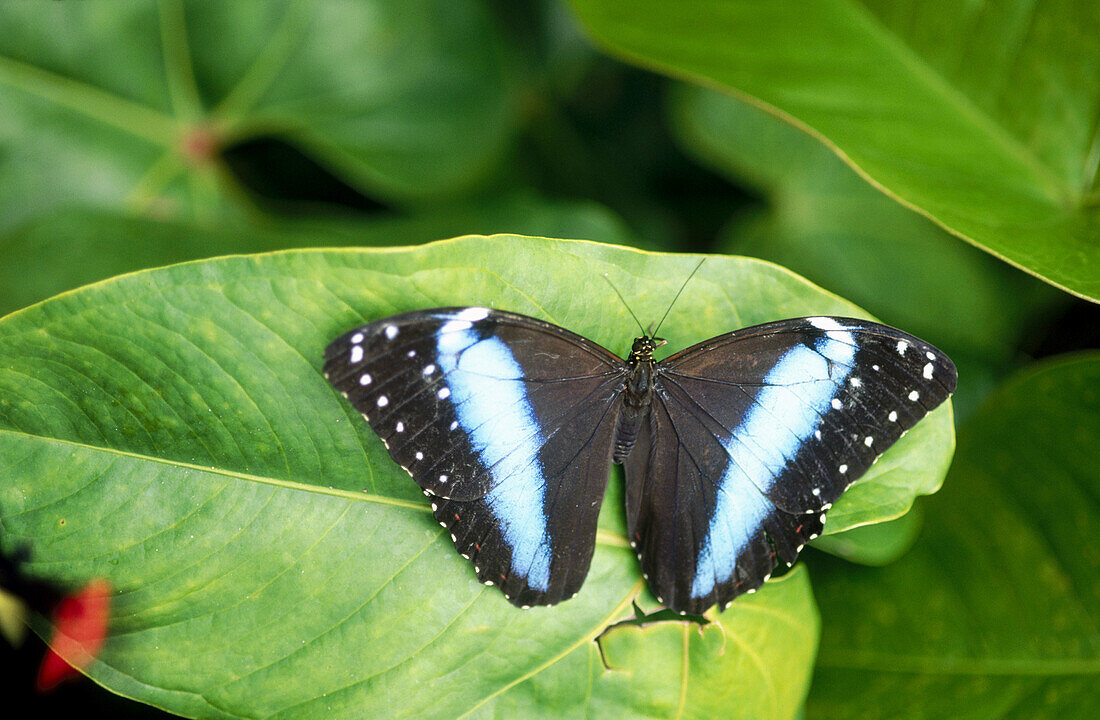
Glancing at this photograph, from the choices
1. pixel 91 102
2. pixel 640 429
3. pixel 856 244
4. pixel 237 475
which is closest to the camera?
pixel 237 475

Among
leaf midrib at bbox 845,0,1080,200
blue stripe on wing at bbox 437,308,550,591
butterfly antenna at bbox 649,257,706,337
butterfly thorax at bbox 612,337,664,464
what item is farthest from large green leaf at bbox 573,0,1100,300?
blue stripe on wing at bbox 437,308,550,591

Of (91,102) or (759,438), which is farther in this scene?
(91,102)

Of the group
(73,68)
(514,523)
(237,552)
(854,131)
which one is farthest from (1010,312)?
(73,68)

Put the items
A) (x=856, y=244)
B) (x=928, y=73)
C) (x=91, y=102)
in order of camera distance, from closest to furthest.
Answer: (x=928, y=73) < (x=91, y=102) < (x=856, y=244)

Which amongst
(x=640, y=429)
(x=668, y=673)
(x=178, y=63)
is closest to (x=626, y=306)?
(x=640, y=429)

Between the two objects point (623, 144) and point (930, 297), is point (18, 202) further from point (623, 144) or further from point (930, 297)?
point (930, 297)

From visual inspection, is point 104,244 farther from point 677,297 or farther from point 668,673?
point 668,673

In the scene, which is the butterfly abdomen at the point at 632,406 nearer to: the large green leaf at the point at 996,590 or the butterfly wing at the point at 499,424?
the butterfly wing at the point at 499,424
